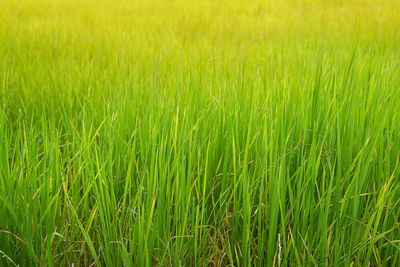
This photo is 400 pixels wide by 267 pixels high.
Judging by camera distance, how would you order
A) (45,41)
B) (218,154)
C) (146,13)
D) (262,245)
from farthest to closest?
(146,13), (45,41), (218,154), (262,245)

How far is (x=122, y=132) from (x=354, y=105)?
68 centimetres

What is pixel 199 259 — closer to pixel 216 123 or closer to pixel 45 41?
pixel 216 123

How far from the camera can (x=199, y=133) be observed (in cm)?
115

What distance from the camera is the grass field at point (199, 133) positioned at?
0.81m

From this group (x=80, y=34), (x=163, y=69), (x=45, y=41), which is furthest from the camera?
(x=80, y=34)

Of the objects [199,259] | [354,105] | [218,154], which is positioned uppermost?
[354,105]

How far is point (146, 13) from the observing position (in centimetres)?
386

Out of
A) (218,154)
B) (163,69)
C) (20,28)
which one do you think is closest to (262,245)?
(218,154)

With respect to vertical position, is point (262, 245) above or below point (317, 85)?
below

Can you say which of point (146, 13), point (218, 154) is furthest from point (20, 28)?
point (218, 154)

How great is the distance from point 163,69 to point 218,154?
1252 mm

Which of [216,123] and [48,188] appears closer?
[48,188]

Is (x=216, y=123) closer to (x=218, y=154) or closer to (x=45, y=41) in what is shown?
(x=218, y=154)

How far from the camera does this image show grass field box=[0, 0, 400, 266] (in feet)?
2.67
